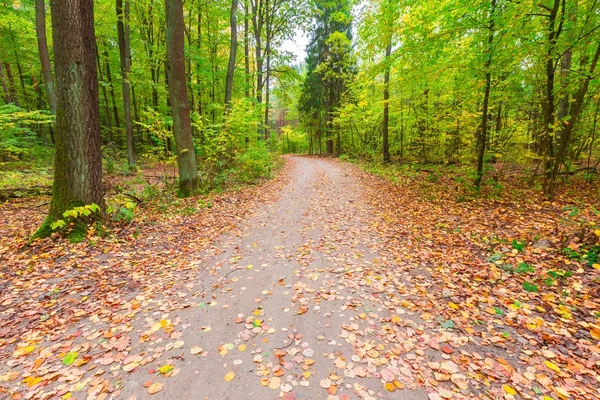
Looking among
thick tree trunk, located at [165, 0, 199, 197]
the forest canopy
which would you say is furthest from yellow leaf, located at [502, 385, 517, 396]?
thick tree trunk, located at [165, 0, 199, 197]

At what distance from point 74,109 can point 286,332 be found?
567 cm

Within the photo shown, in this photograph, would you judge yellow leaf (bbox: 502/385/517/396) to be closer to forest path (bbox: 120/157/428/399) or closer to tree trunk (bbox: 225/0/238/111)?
forest path (bbox: 120/157/428/399)

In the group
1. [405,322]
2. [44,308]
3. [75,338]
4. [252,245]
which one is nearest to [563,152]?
[405,322]

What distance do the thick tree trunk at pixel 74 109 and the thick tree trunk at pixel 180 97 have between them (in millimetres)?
2875

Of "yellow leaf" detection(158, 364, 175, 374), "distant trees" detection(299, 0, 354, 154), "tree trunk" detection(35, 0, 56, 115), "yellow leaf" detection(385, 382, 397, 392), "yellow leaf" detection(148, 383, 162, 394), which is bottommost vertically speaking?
"yellow leaf" detection(148, 383, 162, 394)

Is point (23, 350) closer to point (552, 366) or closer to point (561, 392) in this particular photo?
point (561, 392)

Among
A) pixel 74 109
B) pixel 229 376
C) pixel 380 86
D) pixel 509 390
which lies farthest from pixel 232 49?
pixel 509 390

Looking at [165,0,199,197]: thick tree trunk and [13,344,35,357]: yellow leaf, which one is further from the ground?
[165,0,199,197]: thick tree trunk

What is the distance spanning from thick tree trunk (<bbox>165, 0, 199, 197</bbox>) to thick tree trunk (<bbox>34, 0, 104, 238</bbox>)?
288 cm

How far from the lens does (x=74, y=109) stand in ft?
16.9

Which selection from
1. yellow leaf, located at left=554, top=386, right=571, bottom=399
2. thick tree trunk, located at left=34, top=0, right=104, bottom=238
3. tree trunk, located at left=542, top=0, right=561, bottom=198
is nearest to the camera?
yellow leaf, located at left=554, top=386, right=571, bottom=399

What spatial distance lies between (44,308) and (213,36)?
19452 millimetres

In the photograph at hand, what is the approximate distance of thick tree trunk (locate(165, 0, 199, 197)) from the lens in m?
7.93

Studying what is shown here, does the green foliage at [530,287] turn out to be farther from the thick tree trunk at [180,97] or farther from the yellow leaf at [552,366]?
the thick tree trunk at [180,97]
